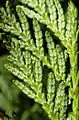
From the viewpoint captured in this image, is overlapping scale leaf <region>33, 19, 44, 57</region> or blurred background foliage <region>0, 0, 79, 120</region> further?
blurred background foliage <region>0, 0, 79, 120</region>

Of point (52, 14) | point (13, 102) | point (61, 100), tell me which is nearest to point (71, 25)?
point (52, 14)

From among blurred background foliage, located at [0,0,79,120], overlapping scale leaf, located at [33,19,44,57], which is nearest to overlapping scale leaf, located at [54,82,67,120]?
overlapping scale leaf, located at [33,19,44,57]

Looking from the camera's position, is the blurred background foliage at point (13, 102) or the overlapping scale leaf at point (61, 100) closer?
the overlapping scale leaf at point (61, 100)

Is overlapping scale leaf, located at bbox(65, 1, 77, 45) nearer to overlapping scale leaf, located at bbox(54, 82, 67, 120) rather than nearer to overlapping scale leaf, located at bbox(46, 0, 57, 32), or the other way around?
overlapping scale leaf, located at bbox(46, 0, 57, 32)

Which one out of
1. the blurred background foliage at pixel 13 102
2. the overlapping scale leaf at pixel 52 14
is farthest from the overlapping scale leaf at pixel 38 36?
the blurred background foliage at pixel 13 102

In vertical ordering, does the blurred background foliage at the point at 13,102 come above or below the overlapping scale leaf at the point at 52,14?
below

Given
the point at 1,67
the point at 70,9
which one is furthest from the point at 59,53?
the point at 1,67

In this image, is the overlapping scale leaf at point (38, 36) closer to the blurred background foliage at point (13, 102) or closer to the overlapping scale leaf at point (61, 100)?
the overlapping scale leaf at point (61, 100)

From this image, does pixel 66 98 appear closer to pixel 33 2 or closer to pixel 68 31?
pixel 68 31

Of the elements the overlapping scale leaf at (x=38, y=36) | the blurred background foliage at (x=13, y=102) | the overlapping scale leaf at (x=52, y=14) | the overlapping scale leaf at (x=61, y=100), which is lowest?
the blurred background foliage at (x=13, y=102)
